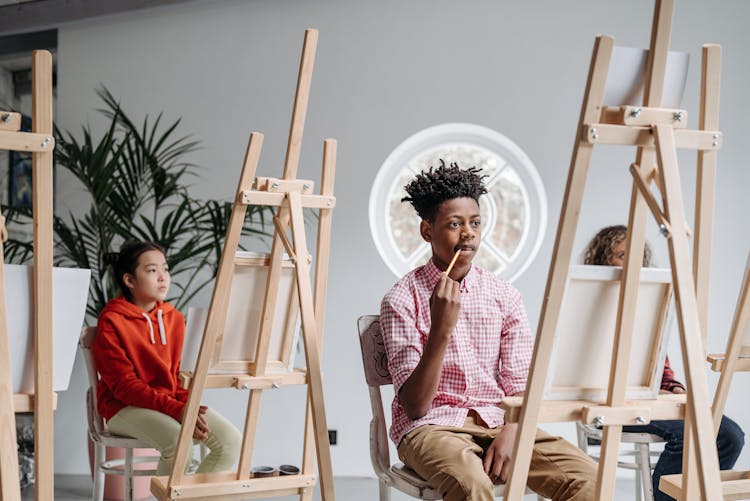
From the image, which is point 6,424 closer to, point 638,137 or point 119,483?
point 638,137

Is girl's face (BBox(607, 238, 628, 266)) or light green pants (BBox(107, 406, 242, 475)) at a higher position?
girl's face (BBox(607, 238, 628, 266))

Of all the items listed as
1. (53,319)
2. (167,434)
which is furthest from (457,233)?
(167,434)

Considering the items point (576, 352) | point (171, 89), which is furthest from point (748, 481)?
point (171, 89)

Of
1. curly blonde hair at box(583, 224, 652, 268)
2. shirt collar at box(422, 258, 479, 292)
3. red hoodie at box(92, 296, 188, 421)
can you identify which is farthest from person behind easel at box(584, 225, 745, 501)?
red hoodie at box(92, 296, 188, 421)

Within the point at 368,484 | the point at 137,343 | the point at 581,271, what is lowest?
the point at 368,484

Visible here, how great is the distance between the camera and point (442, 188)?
233cm

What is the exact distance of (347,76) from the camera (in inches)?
171

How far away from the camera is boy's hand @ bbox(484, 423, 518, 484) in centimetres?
207

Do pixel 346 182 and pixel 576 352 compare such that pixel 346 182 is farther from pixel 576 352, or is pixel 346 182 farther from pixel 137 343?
pixel 576 352

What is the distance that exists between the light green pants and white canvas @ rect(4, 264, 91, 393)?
0.81 m

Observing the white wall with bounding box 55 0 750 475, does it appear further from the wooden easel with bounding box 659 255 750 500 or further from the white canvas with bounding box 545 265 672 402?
the white canvas with bounding box 545 265 672 402

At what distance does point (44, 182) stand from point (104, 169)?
190 centimetres

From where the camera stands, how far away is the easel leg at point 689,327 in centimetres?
162

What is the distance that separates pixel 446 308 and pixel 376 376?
410mm
